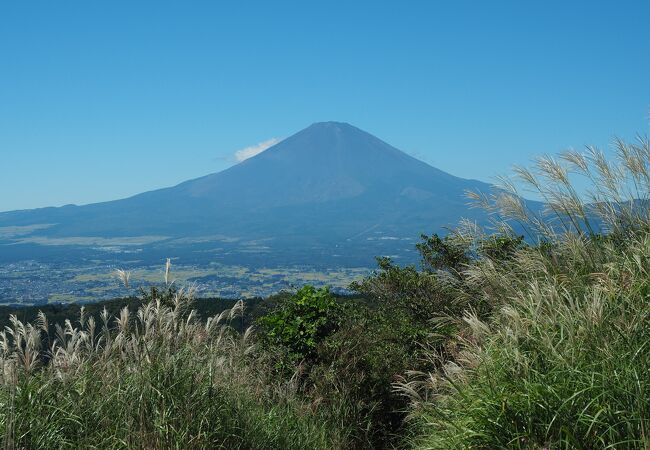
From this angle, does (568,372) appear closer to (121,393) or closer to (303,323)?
(121,393)

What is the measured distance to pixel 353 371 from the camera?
807cm

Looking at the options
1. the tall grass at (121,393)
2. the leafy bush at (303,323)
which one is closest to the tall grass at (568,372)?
the tall grass at (121,393)

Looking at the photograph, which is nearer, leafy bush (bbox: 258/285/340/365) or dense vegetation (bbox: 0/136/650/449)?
dense vegetation (bbox: 0/136/650/449)

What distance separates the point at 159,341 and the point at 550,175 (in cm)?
414

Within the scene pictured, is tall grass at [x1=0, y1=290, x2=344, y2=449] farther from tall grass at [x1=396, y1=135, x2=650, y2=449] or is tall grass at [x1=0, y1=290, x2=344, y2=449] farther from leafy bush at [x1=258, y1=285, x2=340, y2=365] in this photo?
leafy bush at [x1=258, y1=285, x2=340, y2=365]

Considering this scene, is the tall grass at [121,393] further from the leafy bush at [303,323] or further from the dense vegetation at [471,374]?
the leafy bush at [303,323]

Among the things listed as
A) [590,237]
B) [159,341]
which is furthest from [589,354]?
[159,341]

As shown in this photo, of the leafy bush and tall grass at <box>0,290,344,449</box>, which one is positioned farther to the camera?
the leafy bush

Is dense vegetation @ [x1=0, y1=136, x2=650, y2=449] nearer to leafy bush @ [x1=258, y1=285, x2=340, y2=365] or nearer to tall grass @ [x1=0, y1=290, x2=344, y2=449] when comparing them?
tall grass @ [x1=0, y1=290, x2=344, y2=449]

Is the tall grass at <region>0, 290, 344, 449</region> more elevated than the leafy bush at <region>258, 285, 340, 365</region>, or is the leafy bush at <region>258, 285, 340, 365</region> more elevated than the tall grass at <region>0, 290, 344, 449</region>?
the tall grass at <region>0, 290, 344, 449</region>

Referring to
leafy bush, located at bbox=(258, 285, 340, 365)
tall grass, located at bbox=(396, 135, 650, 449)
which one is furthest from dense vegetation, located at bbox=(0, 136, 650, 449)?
leafy bush, located at bbox=(258, 285, 340, 365)

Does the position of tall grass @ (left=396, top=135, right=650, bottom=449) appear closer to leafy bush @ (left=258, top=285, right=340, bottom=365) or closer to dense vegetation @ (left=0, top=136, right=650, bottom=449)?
dense vegetation @ (left=0, top=136, right=650, bottom=449)

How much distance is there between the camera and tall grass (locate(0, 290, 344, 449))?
4.22m

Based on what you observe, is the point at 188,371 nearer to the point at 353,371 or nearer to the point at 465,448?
the point at 465,448
